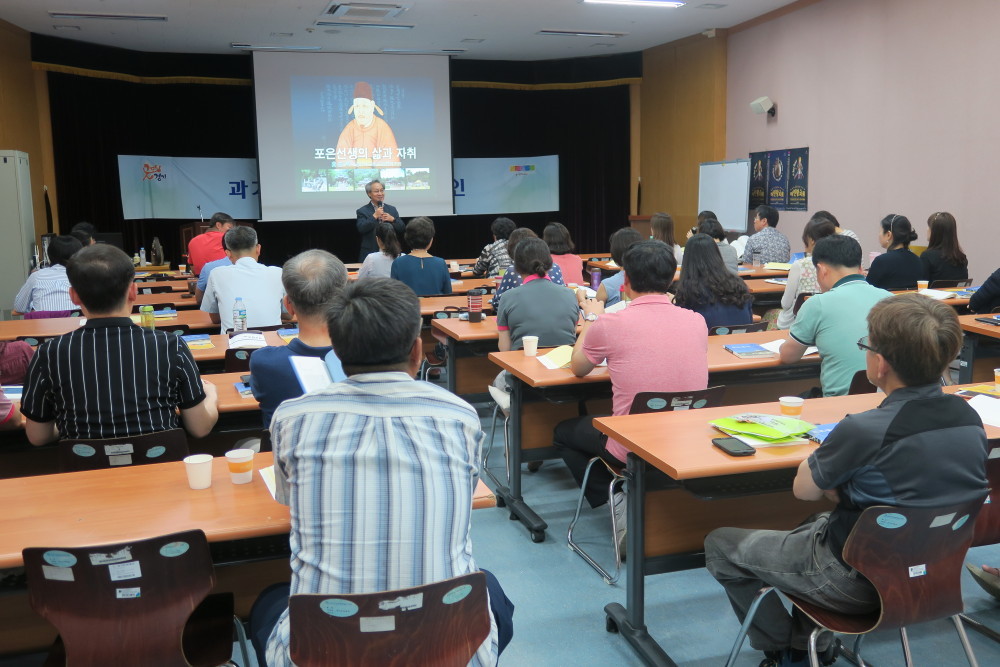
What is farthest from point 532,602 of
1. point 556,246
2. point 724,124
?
point 724,124

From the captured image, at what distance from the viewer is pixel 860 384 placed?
127 inches

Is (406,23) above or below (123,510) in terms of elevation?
above

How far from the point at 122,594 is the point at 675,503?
171cm

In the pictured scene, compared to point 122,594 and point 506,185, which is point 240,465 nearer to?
point 122,594

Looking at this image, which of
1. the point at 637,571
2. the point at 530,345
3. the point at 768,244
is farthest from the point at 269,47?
the point at 637,571

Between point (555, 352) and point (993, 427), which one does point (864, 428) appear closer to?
point (993, 427)

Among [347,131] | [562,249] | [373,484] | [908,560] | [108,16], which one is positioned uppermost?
[108,16]

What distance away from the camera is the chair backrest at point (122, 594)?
1646 millimetres

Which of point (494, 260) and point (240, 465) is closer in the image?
point (240, 465)

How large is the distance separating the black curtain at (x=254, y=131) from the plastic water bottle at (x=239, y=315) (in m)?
6.96

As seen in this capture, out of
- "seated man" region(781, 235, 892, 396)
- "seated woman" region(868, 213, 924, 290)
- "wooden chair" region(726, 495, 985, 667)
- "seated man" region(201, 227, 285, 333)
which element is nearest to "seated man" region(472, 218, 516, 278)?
"seated man" region(201, 227, 285, 333)

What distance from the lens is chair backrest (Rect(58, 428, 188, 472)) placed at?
2.45 m

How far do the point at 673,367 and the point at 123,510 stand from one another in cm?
199

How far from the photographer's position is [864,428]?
190cm
